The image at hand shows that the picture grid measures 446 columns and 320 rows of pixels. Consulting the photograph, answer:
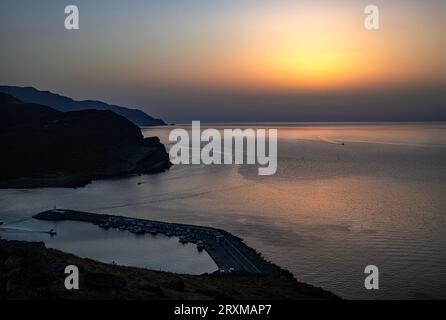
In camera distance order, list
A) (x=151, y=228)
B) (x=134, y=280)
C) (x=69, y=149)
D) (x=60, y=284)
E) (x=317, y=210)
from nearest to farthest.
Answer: (x=60, y=284)
(x=134, y=280)
(x=151, y=228)
(x=317, y=210)
(x=69, y=149)

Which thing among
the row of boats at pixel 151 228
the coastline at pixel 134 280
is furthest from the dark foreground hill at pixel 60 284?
the row of boats at pixel 151 228

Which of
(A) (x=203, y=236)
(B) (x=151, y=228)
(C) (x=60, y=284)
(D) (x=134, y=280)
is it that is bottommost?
(B) (x=151, y=228)

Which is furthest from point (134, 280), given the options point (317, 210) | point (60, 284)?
point (317, 210)

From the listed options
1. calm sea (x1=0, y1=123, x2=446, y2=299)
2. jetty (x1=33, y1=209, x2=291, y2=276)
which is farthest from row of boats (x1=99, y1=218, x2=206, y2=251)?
calm sea (x1=0, y1=123, x2=446, y2=299)

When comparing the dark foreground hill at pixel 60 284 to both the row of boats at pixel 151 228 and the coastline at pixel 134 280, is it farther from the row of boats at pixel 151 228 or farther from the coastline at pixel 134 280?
the row of boats at pixel 151 228

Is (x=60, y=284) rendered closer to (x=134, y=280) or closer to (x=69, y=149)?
(x=134, y=280)
